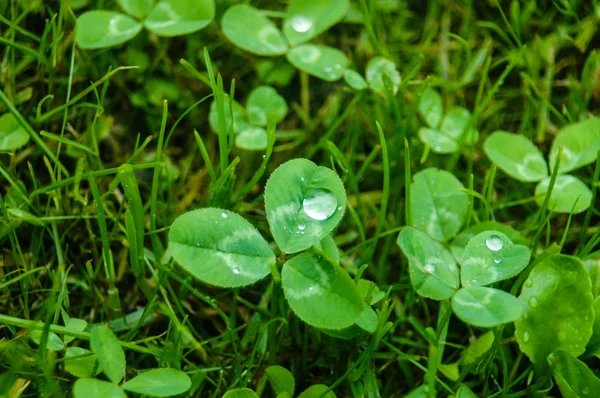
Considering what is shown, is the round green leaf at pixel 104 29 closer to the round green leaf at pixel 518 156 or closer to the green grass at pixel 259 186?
the green grass at pixel 259 186

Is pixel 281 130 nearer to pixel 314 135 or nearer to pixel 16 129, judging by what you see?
pixel 314 135

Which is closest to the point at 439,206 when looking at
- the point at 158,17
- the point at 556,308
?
the point at 556,308

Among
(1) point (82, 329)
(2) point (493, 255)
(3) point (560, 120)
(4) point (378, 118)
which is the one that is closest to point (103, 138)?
(1) point (82, 329)

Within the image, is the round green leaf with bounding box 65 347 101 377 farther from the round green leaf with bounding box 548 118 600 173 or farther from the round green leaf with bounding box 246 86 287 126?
the round green leaf with bounding box 548 118 600 173

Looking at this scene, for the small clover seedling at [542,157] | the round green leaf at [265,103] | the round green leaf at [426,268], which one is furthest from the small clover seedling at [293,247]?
the small clover seedling at [542,157]

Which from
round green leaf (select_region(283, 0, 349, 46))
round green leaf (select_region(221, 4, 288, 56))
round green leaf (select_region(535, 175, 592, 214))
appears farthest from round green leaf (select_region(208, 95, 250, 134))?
round green leaf (select_region(535, 175, 592, 214))

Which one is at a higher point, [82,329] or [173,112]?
[173,112]

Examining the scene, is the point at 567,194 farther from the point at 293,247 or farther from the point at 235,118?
A: the point at 235,118
